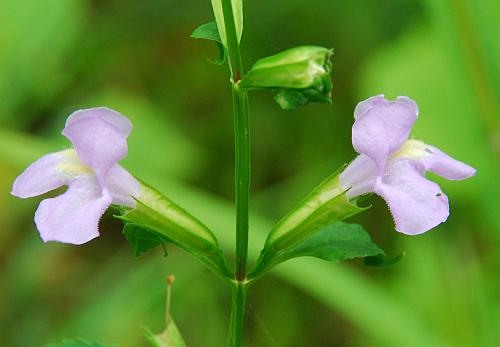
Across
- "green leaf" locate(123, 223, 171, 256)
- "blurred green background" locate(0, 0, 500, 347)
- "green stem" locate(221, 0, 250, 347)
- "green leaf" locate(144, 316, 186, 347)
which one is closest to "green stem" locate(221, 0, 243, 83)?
"green stem" locate(221, 0, 250, 347)

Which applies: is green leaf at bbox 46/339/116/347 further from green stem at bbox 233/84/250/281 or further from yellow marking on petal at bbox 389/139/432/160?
yellow marking on petal at bbox 389/139/432/160

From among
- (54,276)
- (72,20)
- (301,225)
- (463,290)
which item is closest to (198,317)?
(54,276)

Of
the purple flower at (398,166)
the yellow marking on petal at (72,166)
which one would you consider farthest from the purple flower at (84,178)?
the purple flower at (398,166)

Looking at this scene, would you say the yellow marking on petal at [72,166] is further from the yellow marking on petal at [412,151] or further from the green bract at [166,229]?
the yellow marking on petal at [412,151]

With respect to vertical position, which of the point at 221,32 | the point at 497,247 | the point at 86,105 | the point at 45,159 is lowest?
the point at 497,247

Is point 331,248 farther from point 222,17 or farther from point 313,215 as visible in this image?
point 222,17

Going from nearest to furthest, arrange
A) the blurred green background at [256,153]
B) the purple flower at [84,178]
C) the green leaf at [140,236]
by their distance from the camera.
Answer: the purple flower at [84,178] < the green leaf at [140,236] < the blurred green background at [256,153]

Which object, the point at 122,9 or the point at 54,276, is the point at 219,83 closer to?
the point at 122,9
